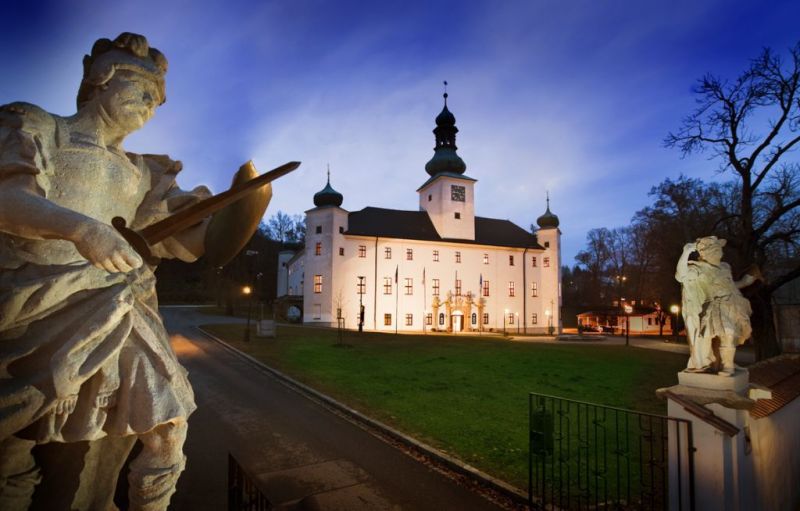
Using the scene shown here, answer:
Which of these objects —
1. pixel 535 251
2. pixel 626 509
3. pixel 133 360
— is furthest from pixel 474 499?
pixel 535 251

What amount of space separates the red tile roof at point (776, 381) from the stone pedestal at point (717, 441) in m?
0.67

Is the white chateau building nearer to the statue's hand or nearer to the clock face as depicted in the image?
the clock face

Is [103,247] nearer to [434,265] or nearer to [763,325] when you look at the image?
[763,325]

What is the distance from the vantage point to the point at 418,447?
27.2 feet

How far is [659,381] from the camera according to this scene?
54.9 feet

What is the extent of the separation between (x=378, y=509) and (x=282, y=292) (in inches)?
2401

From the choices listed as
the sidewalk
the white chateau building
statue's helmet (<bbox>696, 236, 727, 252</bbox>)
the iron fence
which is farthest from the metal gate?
the white chateau building

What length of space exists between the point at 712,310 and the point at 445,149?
5011 cm

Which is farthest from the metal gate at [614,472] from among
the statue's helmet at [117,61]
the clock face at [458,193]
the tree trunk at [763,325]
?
the clock face at [458,193]

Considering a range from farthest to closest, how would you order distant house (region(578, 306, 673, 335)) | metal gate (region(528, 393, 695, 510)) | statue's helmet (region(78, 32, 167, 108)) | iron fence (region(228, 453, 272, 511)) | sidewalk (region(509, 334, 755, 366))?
distant house (region(578, 306, 673, 335)) → sidewalk (region(509, 334, 755, 366)) → metal gate (region(528, 393, 695, 510)) → iron fence (region(228, 453, 272, 511)) → statue's helmet (region(78, 32, 167, 108))

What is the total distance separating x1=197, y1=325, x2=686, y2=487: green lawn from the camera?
9.11 metres

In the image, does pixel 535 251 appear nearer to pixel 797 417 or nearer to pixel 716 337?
pixel 797 417

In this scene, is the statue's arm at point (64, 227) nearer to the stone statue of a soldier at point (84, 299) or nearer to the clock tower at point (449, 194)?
the stone statue of a soldier at point (84, 299)

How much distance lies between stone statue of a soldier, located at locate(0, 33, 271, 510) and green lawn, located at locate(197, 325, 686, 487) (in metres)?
6.70
